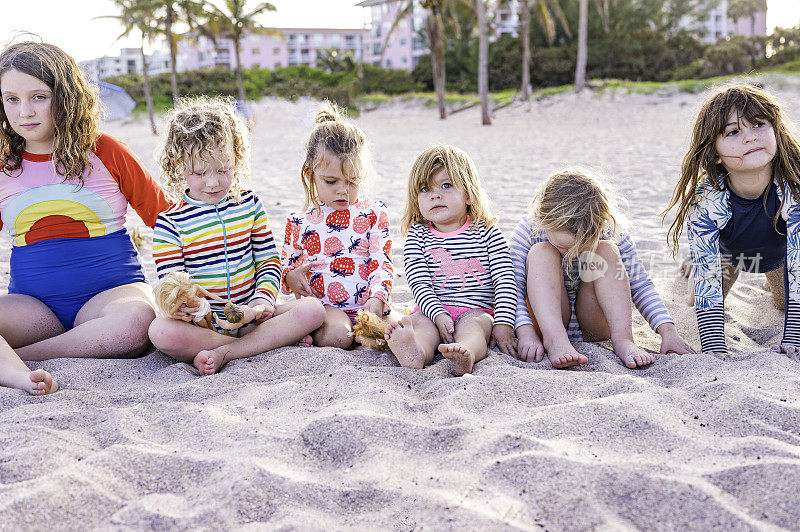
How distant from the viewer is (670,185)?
6.67 metres

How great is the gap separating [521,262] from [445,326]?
0.48 metres

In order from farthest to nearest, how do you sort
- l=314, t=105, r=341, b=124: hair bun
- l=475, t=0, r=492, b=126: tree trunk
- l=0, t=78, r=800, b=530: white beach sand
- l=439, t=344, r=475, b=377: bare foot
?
l=475, t=0, r=492, b=126: tree trunk < l=314, t=105, r=341, b=124: hair bun < l=439, t=344, r=475, b=377: bare foot < l=0, t=78, r=800, b=530: white beach sand

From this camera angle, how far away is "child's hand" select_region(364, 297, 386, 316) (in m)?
2.87

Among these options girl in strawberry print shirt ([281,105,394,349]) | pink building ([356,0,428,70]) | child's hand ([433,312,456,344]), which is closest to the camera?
child's hand ([433,312,456,344])

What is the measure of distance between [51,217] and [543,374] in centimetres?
216

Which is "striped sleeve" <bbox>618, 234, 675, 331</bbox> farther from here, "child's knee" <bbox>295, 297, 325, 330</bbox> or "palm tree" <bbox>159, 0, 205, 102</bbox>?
"palm tree" <bbox>159, 0, 205, 102</bbox>

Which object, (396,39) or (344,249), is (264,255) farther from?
(396,39)

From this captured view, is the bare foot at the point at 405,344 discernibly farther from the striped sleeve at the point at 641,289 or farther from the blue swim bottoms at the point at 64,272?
the blue swim bottoms at the point at 64,272

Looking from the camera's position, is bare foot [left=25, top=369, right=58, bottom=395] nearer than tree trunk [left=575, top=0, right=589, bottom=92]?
Yes

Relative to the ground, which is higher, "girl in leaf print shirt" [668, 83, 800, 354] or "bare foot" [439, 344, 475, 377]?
"girl in leaf print shirt" [668, 83, 800, 354]

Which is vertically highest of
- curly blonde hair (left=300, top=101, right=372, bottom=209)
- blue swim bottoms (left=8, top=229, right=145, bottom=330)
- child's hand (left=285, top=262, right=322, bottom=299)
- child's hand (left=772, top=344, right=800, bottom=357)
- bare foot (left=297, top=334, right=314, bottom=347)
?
curly blonde hair (left=300, top=101, right=372, bottom=209)

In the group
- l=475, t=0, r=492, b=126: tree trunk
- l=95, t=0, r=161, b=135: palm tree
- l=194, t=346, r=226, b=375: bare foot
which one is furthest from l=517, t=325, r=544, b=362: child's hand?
l=95, t=0, r=161, b=135: palm tree

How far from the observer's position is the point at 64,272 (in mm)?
2789

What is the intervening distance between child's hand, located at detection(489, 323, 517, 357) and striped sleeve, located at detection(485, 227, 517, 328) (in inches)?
0.8
